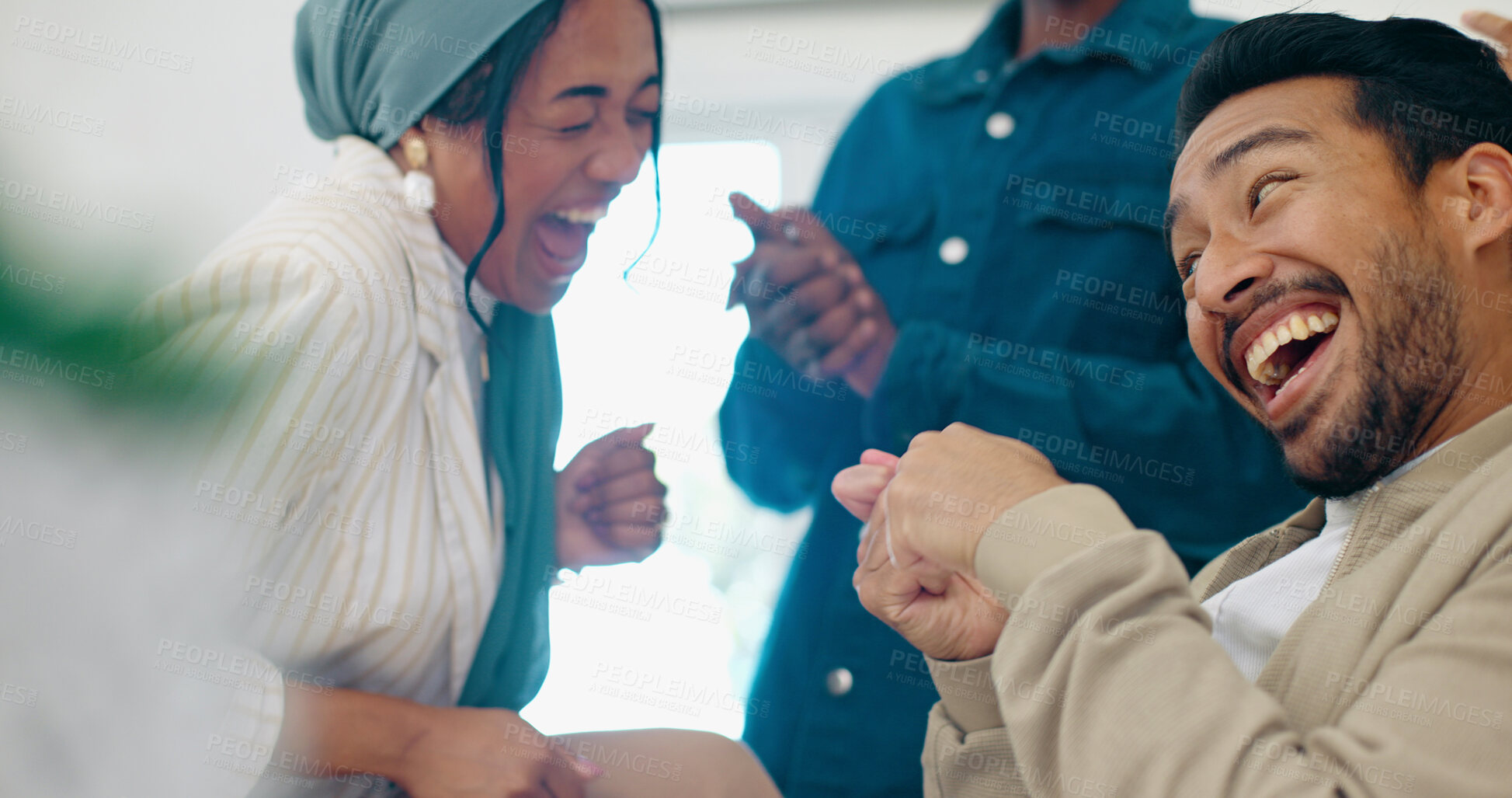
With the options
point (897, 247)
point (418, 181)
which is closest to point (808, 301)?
point (897, 247)

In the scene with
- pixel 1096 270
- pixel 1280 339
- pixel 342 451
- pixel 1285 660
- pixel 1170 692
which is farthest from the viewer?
pixel 1096 270

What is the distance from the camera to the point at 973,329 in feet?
4.00

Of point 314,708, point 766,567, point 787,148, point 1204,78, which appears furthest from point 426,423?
point 1204,78

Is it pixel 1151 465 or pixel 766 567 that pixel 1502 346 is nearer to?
pixel 1151 465

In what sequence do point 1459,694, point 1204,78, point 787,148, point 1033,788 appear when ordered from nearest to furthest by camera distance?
point 1459,694 → point 1033,788 → point 1204,78 → point 787,148

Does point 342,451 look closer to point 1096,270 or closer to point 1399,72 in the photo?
point 1096,270

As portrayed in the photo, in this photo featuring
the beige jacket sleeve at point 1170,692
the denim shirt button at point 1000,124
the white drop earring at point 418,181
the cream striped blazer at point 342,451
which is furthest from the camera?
the denim shirt button at point 1000,124

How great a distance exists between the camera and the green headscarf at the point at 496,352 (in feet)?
3.77

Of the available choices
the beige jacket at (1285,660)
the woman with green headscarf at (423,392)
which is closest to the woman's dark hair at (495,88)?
the woman with green headscarf at (423,392)

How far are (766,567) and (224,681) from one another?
0.57 metres

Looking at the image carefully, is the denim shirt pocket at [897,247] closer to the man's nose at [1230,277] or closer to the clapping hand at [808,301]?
the clapping hand at [808,301]

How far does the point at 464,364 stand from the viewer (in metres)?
Result: 1.17

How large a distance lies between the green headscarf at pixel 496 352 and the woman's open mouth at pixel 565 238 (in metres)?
0.06

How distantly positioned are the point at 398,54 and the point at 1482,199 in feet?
3.50
